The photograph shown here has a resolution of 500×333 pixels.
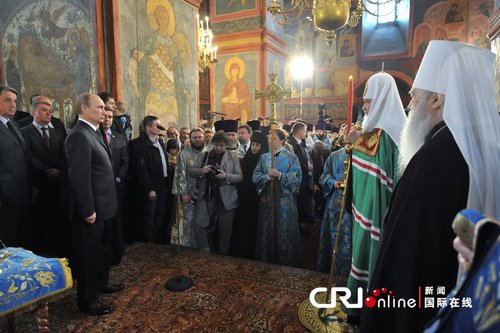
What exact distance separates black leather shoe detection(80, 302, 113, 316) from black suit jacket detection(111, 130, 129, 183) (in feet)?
5.62

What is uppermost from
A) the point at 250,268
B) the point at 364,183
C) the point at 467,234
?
the point at 467,234

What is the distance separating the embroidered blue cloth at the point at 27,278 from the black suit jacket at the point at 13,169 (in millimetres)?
1206

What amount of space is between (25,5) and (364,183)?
4466 millimetres

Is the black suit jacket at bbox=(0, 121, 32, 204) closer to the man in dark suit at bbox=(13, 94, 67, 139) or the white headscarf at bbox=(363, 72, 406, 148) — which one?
the man in dark suit at bbox=(13, 94, 67, 139)

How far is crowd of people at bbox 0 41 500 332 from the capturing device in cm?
130

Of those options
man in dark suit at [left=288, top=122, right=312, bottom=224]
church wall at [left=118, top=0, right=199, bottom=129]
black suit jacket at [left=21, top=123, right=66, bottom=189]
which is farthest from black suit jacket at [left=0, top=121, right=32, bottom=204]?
man in dark suit at [left=288, top=122, right=312, bottom=224]

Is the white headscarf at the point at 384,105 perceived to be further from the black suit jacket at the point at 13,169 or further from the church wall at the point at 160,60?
the church wall at the point at 160,60

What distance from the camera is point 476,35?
597 inches

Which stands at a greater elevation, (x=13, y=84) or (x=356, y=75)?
(x=356, y=75)

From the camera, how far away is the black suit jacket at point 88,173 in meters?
2.56

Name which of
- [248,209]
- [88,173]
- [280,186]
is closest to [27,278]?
[88,173]

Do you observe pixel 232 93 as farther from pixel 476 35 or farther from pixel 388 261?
pixel 476 35

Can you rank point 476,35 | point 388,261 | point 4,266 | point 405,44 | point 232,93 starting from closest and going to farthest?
point 388,261 → point 4,266 → point 232,93 → point 476,35 → point 405,44

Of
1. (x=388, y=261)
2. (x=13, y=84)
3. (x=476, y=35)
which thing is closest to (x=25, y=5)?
(x=13, y=84)
